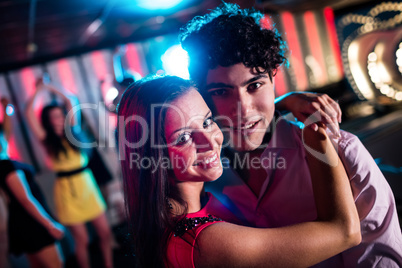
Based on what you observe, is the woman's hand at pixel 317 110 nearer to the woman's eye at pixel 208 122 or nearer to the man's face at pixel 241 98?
the man's face at pixel 241 98

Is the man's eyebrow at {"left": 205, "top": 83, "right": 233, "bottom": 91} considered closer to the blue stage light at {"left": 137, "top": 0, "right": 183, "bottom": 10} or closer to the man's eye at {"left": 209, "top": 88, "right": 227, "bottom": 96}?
the man's eye at {"left": 209, "top": 88, "right": 227, "bottom": 96}

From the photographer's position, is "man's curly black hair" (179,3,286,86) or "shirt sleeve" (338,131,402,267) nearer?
"shirt sleeve" (338,131,402,267)

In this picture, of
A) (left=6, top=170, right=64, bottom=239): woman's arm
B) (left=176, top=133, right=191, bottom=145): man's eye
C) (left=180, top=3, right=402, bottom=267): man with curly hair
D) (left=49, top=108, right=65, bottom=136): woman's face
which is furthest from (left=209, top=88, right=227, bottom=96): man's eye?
(left=49, top=108, right=65, bottom=136): woman's face

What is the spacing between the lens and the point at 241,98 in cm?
Result: 111

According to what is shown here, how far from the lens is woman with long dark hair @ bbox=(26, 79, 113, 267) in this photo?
3.33m

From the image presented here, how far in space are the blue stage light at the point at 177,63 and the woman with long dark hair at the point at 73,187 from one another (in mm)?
2448

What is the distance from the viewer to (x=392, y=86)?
143 centimetres

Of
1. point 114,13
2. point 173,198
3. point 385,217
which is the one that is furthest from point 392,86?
point 114,13

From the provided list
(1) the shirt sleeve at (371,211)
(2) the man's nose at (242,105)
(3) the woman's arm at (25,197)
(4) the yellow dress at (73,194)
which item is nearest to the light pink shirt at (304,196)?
(1) the shirt sleeve at (371,211)

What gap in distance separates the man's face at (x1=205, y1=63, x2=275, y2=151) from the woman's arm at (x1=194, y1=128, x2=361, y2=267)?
292 millimetres

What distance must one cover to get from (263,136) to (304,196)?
0.32m

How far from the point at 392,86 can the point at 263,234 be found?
1071 mm

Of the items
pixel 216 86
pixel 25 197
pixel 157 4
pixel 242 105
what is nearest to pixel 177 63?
pixel 216 86

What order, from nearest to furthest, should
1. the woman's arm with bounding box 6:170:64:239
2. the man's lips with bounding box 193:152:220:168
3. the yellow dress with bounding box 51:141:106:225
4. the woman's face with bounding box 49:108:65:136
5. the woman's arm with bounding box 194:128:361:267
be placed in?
the woman's arm with bounding box 194:128:361:267, the man's lips with bounding box 193:152:220:168, the woman's arm with bounding box 6:170:64:239, the yellow dress with bounding box 51:141:106:225, the woman's face with bounding box 49:108:65:136
